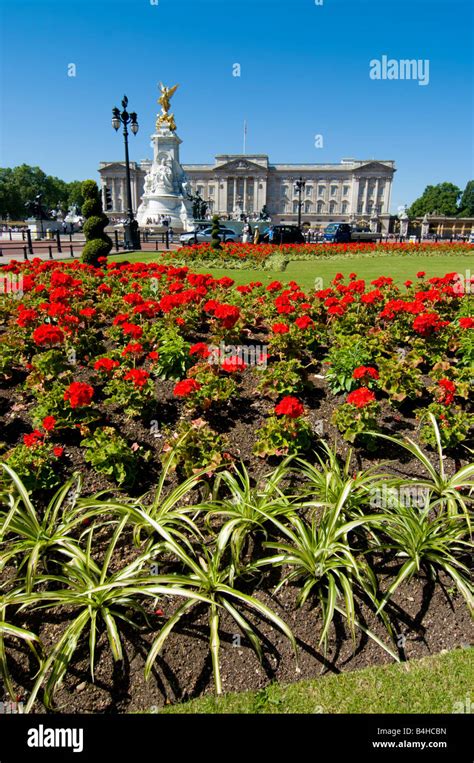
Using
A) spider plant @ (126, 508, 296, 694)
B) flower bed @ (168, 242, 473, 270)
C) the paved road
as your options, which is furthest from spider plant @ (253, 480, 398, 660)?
the paved road

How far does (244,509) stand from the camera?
350 cm

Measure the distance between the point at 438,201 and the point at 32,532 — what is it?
15160 centimetres

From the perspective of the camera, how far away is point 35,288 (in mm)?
8047

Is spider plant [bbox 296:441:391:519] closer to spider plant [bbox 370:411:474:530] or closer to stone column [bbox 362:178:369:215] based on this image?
spider plant [bbox 370:411:474:530]

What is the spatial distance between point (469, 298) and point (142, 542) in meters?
6.76

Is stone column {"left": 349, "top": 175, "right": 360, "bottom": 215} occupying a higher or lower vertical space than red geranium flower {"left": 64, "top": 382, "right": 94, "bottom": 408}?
higher

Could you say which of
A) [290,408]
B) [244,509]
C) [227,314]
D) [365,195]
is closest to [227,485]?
[244,509]

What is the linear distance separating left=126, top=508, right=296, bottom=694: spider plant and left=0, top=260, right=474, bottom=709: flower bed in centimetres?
1

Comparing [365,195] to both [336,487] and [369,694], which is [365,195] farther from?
[369,694]

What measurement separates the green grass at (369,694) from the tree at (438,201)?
147 meters

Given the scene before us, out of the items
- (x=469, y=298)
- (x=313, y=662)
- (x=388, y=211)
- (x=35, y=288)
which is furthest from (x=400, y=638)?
(x=388, y=211)

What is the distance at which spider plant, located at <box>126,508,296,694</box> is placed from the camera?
2.71 meters

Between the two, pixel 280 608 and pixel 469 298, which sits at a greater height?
pixel 469 298
